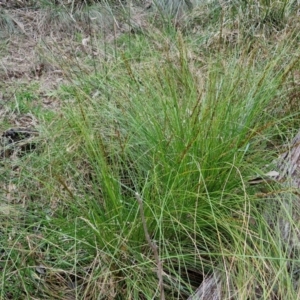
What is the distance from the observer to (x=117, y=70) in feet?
11.9

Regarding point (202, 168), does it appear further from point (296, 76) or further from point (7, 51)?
point (7, 51)

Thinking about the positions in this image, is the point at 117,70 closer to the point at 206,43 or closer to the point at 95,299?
the point at 206,43

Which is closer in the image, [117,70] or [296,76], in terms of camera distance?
[296,76]

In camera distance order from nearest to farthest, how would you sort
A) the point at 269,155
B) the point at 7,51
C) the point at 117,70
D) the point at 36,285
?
1. the point at 36,285
2. the point at 269,155
3. the point at 117,70
4. the point at 7,51

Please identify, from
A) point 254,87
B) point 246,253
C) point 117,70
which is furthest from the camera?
point 117,70

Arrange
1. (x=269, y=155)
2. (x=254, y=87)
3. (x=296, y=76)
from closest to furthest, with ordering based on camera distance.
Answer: (x=269, y=155), (x=254, y=87), (x=296, y=76)

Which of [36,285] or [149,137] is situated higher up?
[149,137]

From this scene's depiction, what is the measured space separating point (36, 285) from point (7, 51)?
10.2 ft

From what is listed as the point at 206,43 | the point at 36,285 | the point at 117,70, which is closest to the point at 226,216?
the point at 36,285

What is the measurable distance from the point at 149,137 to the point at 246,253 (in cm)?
87

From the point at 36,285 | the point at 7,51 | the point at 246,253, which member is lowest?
the point at 7,51

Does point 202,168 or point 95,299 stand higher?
point 202,168

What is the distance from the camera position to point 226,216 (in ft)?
6.97

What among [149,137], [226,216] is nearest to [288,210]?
[226,216]
